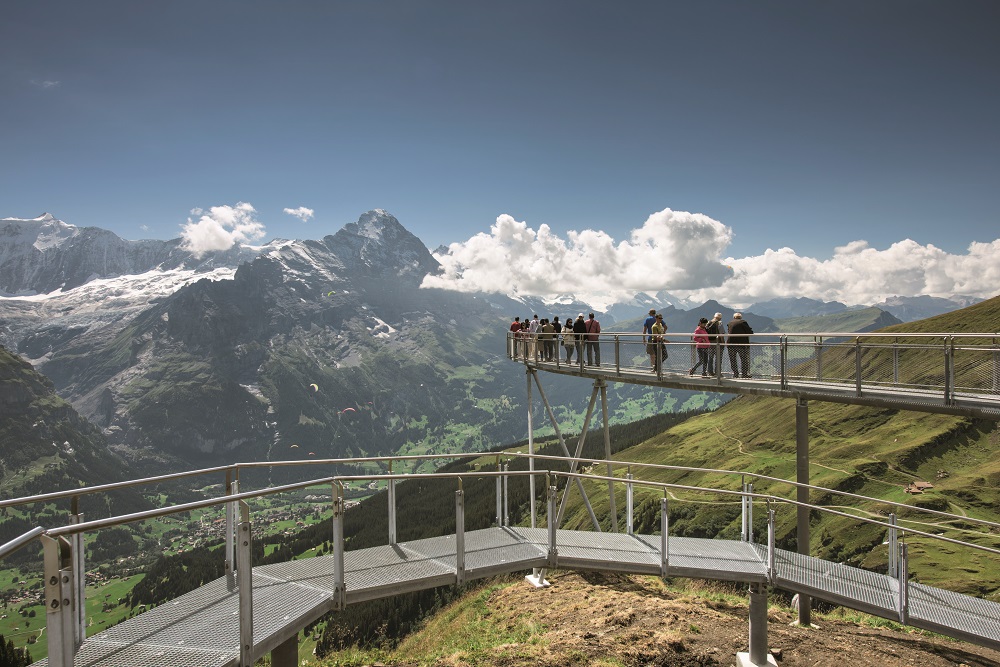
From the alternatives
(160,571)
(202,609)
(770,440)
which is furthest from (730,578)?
(160,571)

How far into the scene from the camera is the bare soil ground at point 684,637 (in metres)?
13.0

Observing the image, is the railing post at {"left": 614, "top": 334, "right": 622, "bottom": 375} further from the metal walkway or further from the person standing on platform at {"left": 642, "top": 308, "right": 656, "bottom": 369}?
the person standing on platform at {"left": 642, "top": 308, "right": 656, "bottom": 369}

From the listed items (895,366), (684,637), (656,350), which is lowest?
(684,637)

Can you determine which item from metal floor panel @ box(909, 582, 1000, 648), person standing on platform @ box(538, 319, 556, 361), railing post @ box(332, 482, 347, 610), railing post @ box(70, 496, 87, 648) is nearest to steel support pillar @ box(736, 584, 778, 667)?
metal floor panel @ box(909, 582, 1000, 648)

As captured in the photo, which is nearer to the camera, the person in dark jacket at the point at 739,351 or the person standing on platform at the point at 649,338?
the person in dark jacket at the point at 739,351

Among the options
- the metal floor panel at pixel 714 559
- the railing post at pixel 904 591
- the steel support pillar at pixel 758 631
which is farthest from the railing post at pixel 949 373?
the steel support pillar at pixel 758 631

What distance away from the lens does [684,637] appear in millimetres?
14062

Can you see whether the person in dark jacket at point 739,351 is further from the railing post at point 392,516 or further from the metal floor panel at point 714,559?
the railing post at point 392,516

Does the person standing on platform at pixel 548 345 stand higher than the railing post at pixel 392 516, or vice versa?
the person standing on platform at pixel 548 345

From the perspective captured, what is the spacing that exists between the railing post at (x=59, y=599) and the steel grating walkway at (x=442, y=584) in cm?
216

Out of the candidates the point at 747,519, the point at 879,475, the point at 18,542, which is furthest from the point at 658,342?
the point at 879,475

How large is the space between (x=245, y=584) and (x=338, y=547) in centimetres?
221

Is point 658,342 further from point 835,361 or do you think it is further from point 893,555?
point 893,555

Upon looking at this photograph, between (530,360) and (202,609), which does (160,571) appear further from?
(202,609)
